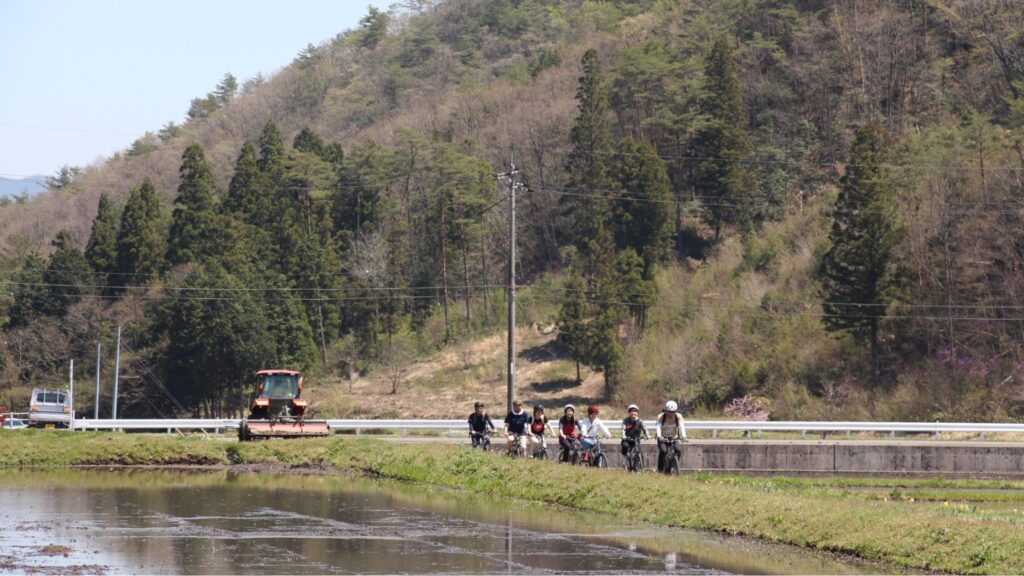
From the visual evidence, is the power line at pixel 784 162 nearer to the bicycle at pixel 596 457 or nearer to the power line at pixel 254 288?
the power line at pixel 254 288

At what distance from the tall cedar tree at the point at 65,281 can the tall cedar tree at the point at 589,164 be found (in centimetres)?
3099

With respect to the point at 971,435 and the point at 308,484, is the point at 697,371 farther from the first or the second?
the point at 308,484

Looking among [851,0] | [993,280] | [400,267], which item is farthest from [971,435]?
[851,0]

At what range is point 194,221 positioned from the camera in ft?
272

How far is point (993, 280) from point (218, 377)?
140ft

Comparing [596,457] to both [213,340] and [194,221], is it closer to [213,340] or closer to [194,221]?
[213,340]

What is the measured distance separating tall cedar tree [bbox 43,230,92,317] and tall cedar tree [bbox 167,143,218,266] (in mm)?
5753

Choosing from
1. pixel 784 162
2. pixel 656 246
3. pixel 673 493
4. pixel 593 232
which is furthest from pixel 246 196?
pixel 673 493

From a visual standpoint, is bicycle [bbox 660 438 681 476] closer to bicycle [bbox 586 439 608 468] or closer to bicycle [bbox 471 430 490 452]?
bicycle [bbox 586 439 608 468]

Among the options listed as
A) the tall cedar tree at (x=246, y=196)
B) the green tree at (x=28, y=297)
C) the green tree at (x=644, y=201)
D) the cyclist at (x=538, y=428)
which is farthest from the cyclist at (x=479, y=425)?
the green tree at (x=28, y=297)

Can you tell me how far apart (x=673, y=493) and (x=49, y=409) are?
39523 mm

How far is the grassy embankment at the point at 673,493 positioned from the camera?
Result: 58.5 feet

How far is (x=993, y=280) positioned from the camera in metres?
63.2

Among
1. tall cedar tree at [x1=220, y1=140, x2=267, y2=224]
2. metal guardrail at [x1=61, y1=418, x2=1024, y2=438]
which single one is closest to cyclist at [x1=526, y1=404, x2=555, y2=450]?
metal guardrail at [x1=61, y1=418, x2=1024, y2=438]
